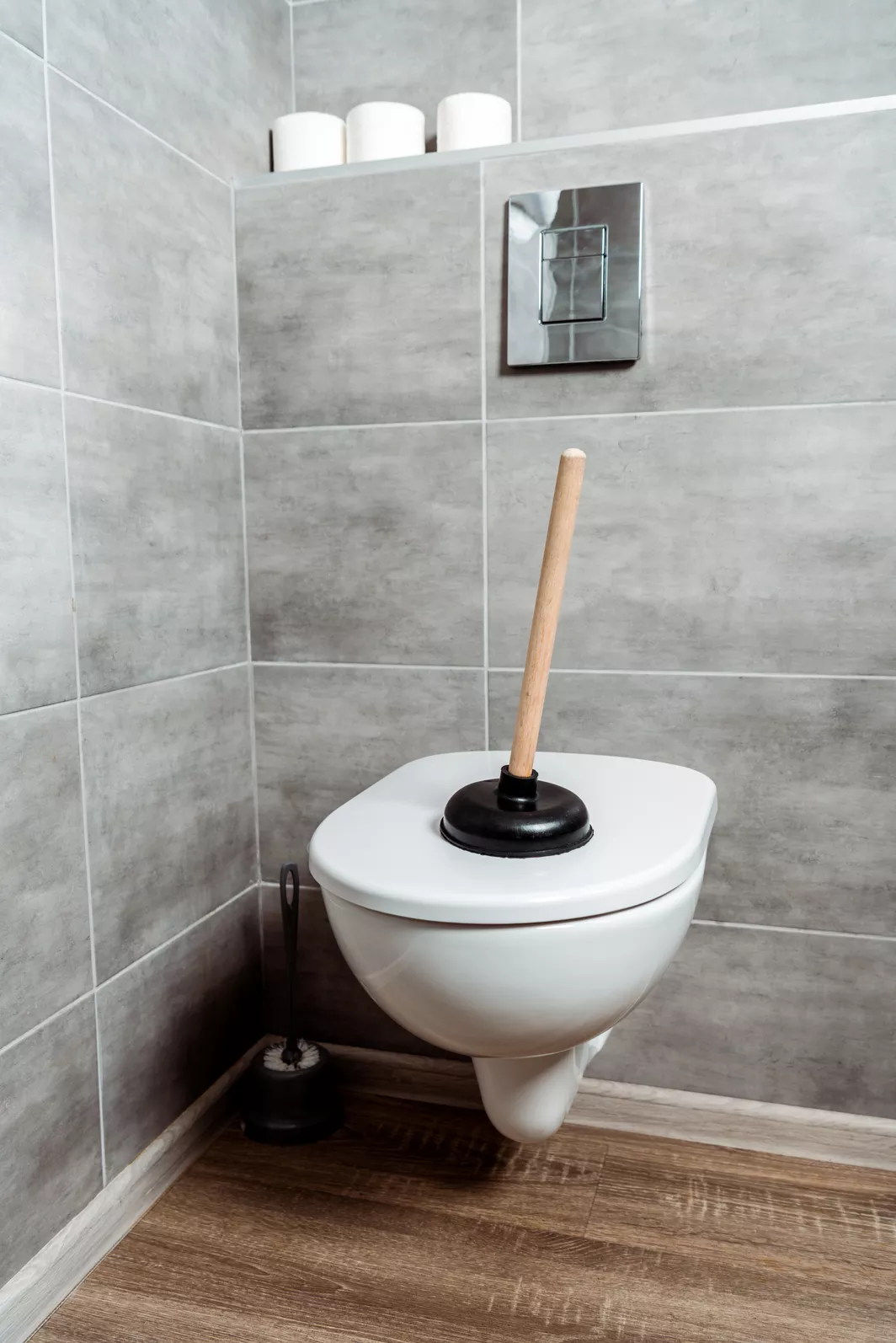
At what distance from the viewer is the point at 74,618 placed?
1049mm

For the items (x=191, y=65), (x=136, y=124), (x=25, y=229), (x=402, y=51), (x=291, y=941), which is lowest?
(x=291, y=941)

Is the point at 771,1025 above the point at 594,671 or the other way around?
the other way around

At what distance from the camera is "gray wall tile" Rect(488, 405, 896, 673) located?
1178 mm

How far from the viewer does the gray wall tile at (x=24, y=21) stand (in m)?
0.94

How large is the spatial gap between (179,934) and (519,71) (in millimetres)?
1228

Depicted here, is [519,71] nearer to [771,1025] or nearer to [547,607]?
[547,607]

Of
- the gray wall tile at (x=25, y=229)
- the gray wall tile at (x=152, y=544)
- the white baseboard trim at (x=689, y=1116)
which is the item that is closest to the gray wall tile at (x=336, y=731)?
the gray wall tile at (x=152, y=544)

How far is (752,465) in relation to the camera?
120cm

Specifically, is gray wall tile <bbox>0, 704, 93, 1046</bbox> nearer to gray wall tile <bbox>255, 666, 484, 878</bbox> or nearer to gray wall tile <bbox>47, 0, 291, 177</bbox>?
gray wall tile <bbox>255, 666, 484, 878</bbox>

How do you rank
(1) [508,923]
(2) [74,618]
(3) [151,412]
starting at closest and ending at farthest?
(1) [508,923], (2) [74,618], (3) [151,412]

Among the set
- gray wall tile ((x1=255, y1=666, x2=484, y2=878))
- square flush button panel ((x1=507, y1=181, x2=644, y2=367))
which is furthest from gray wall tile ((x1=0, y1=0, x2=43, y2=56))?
gray wall tile ((x1=255, y1=666, x2=484, y2=878))

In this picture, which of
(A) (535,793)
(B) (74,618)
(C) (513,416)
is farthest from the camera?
(C) (513,416)

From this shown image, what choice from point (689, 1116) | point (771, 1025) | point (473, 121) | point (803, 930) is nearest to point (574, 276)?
point (473, 121)

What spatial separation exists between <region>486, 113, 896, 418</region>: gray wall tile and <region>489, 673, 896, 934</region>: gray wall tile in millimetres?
349
